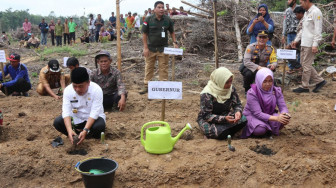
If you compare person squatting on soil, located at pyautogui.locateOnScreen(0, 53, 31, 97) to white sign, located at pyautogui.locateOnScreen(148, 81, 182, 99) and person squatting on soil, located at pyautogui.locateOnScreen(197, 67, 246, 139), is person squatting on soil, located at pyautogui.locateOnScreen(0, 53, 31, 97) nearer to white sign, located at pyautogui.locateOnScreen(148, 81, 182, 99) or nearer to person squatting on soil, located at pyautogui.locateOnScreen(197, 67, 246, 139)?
white sign, located at pyautogui.locateOnScreen(148, 81, 182, 99)

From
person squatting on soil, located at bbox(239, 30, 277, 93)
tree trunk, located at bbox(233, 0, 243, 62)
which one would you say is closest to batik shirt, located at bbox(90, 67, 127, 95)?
person squatting on soil, located at bbox(239, 30, 277, 93)

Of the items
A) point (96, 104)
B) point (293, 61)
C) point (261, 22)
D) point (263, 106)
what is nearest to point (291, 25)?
point (293, 61)

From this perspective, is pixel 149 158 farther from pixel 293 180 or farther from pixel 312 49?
pixel 312 49

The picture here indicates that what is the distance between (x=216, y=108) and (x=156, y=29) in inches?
111

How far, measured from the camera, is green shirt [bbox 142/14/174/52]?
19.3ft

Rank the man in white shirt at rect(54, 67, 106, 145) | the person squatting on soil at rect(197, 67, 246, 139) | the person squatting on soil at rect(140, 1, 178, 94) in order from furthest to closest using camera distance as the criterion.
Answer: the person squatting on soil at rect(140, 1, 178, 94), the person squatting on soil at rect(197, 67, 246, 139), the man in white shirt at rect(54, 67, 106, 145)

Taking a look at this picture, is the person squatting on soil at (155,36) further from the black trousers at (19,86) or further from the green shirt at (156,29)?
the black trousers at (19,86)

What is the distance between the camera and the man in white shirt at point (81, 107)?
3174 millimetres

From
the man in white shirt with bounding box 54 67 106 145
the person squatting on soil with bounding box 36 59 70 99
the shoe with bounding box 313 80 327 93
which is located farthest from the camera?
the shoe with bounding box 313 80 327 93

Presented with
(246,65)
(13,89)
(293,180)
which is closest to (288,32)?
(246,65)

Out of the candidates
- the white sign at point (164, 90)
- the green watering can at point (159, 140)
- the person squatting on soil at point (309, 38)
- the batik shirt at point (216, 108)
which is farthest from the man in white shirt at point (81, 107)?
the person squatting on soil at point (309, 38)

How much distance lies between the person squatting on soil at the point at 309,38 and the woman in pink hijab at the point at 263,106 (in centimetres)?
246

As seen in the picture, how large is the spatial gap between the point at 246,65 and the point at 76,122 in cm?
311

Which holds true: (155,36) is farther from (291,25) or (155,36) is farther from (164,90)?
(291,25)
